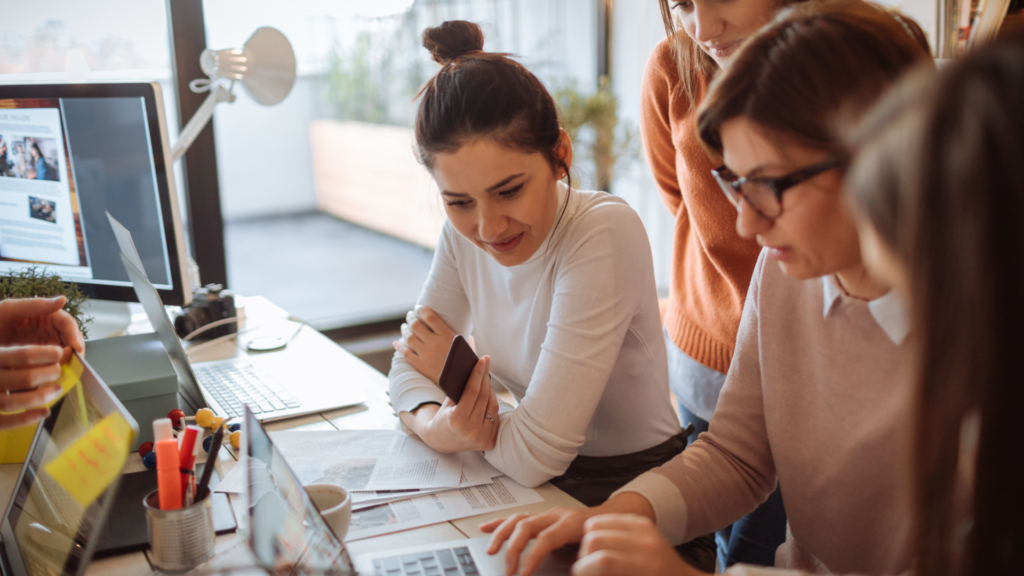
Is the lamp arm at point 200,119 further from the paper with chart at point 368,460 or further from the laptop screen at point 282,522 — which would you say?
the laptop screen at point 282,522

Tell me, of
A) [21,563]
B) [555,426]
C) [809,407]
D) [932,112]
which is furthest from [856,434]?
[21,563]

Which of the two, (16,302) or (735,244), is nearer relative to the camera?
(16,302)

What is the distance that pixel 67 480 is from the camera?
780 millimetres

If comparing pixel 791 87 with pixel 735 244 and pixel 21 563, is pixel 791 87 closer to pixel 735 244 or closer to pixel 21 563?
pixel 735 244

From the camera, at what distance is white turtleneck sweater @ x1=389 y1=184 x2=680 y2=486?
108 centimetres

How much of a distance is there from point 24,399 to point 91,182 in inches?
29.0

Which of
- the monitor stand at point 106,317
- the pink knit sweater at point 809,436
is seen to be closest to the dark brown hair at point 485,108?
the pink knit sweater at point 809,436

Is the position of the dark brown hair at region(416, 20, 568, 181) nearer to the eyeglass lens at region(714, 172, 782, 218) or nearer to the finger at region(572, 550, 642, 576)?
the eyeglass lens at region(714, 172, 782, 218)

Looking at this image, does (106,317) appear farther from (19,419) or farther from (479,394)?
(479,394)

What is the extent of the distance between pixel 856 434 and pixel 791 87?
1.39ft

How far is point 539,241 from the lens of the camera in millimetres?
1250

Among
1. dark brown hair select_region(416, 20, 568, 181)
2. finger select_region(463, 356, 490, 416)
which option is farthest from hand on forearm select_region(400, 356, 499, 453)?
dark brown hair select_region(416, 20, 568, 181)

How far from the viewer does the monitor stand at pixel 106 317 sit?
167cm

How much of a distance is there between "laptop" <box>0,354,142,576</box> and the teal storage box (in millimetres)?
229
